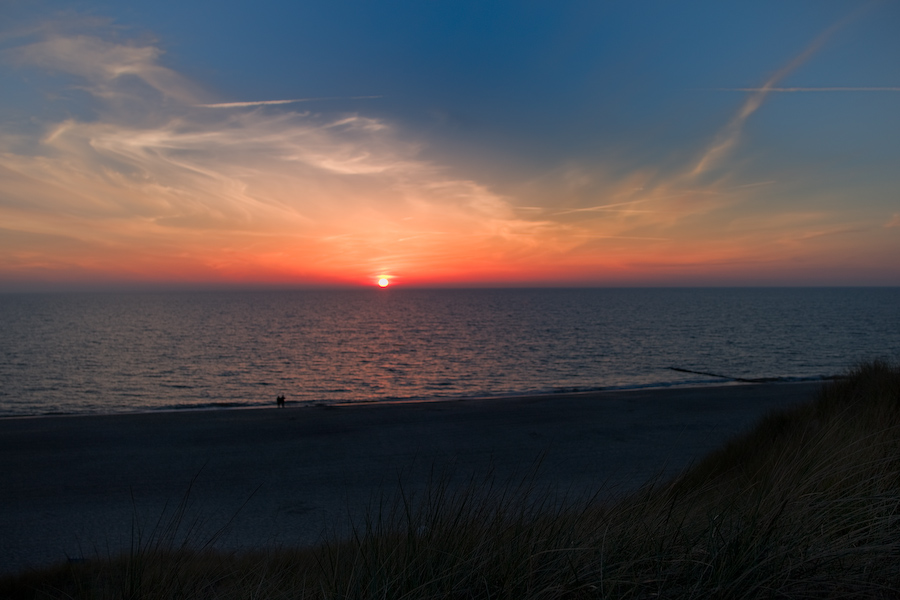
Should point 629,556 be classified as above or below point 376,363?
above

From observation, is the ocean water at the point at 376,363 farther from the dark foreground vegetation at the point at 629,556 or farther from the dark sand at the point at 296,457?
the dark foreground vegetation at the point at 629,556

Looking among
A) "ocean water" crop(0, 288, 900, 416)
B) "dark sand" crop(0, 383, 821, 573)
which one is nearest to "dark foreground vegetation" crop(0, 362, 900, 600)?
"dark sand" crop(0, 383, 821, 573)

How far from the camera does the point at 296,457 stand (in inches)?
391

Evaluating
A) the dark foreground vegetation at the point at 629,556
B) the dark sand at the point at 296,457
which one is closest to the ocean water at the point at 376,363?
the dark sand at the point at 296,457

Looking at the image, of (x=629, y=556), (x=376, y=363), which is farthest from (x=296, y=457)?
(x=376, y=363)

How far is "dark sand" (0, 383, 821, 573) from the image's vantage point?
21.4 feet

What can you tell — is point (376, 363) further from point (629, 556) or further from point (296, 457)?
point (629, 556)

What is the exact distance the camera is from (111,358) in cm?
3741

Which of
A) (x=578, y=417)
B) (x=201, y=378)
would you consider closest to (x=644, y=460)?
(x=578, y=417)

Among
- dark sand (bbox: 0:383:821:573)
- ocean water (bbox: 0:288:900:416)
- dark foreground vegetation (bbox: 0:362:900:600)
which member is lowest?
ocean water (bbox: 0:288:900:416)

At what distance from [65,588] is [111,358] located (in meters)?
39.0

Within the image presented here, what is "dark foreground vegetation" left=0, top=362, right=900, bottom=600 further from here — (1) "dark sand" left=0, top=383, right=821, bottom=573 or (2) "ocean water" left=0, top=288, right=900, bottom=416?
(2) "ocean water" left=0, top=288, right=900, bottom=416

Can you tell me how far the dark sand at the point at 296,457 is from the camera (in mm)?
6508

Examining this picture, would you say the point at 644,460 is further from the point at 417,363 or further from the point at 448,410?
the point at 417,363
